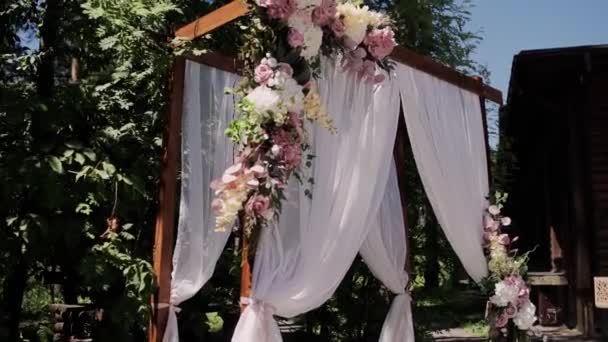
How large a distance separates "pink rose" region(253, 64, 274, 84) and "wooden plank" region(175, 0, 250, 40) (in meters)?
0.30

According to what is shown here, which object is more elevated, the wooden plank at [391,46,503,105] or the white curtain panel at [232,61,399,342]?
the wooden plank at [391,46,503,105]

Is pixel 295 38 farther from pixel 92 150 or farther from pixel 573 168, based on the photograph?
pixel 573 168

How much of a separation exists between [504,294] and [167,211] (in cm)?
233

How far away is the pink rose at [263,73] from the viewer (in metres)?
3.01

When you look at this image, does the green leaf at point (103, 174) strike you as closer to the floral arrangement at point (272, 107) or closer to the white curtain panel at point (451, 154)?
the floral arrangement at point (272, 107)

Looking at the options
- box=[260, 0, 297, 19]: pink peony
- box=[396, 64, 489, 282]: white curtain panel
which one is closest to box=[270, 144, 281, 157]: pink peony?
box=[260, 0, 297, 19]: pink peony

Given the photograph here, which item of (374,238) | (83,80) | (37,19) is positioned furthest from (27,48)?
(374,238)

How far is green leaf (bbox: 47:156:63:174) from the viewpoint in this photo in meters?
4.12

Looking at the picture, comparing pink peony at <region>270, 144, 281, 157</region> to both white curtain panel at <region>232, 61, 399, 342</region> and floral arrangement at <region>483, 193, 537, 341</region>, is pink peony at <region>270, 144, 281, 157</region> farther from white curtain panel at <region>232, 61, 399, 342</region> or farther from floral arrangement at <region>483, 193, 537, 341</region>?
floral arrangement at <region>483, 193, 537, 341</region>

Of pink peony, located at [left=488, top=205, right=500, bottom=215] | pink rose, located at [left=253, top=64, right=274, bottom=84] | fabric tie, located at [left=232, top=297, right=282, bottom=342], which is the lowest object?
fabric tie, located at [left=232, top=297, right=282, bottom=342]

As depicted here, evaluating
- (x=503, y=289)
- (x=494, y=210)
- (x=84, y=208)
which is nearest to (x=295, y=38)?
(x=84, y=208)

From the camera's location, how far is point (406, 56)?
159 inches

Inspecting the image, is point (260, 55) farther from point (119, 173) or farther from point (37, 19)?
point (37, 19)

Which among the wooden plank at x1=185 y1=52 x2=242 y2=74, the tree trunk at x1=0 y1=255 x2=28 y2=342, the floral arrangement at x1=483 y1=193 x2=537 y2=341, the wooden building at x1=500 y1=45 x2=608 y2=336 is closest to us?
the wooden plank at x1=185 y1=52 x2=242 y2=74
